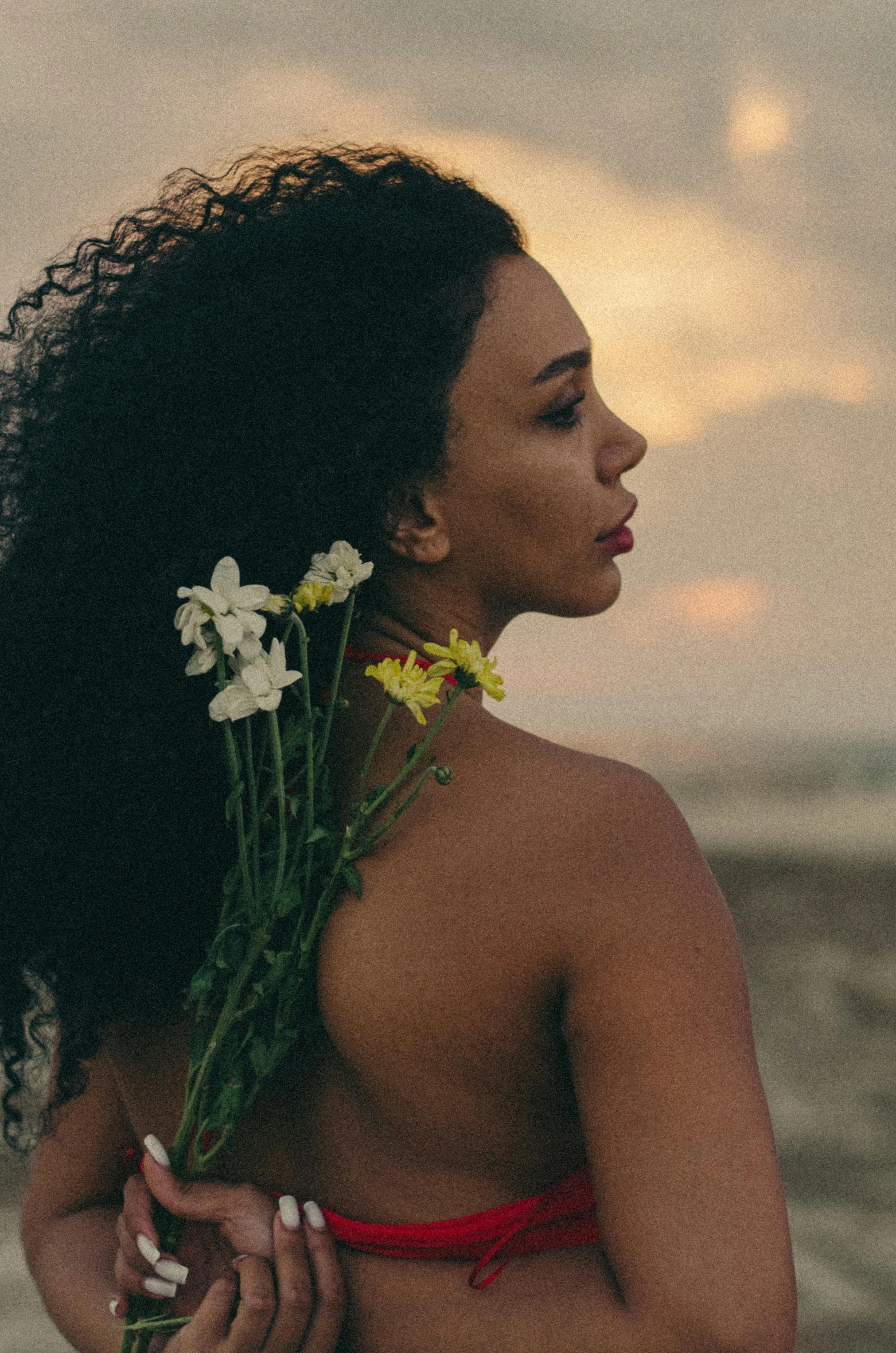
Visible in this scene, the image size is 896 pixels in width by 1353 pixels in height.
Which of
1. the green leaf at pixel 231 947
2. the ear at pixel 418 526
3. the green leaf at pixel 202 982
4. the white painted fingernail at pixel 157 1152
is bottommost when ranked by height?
the white painted fingernail at pixel 157 1152

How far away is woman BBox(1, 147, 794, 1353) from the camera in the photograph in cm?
151

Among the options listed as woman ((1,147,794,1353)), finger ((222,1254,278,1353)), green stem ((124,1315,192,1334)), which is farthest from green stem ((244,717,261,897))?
green stem ((124,1315,192,1334))

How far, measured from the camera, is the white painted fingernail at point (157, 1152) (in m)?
1.75

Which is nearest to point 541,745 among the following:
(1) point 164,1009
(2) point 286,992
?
(2) point 286,992

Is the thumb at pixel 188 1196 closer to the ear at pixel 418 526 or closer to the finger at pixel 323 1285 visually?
the finger at pixel 323 1285

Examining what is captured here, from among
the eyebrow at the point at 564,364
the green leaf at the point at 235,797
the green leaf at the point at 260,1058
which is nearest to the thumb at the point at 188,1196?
the green leaf at the point at 260,1058

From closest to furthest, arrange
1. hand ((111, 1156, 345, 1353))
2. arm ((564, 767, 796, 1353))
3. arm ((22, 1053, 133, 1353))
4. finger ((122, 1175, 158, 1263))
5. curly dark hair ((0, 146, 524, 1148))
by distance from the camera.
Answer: arm ((564, 767, 796, 1353)) → hand ((111, 1156, 345, 1353)) → finger ((122, 1175, 158, 1263)) → curly dark hair ((0, 146, 524, 1148)) → arm ((22, 1053, 133, 1353))

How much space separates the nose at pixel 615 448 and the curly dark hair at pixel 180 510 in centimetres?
22

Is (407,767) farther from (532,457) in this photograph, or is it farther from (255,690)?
(532,457)

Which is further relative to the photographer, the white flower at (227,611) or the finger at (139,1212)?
the finger at (139,1212)

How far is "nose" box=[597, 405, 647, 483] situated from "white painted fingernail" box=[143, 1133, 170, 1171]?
1048 millimetres

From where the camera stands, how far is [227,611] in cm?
166

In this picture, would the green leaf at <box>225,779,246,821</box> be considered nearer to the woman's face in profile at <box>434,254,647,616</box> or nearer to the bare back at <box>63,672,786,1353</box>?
the bare back at <box>63,672,786,1353</box>

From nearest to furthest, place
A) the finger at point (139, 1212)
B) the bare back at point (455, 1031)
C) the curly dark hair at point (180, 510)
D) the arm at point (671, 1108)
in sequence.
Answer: the arm at point (671, 1108), the bare back at point (455, 1031), the finger at point (139, 1212), the curly dark hair at point (180, 510)
